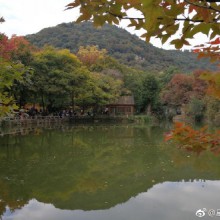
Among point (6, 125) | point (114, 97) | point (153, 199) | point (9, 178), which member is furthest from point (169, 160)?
point (114, 97)

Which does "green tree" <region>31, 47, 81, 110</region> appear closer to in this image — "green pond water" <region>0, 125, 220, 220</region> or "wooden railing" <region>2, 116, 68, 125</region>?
"wooden railing" <region>2, 116, 68, 125</region>

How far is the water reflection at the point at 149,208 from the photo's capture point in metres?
5.98

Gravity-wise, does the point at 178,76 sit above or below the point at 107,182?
above

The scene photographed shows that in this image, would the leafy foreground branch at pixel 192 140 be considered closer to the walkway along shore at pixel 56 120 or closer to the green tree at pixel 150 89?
the walkway along shore at pixel 56 120

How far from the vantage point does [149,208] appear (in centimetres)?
643

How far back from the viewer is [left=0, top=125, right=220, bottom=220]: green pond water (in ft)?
20.4

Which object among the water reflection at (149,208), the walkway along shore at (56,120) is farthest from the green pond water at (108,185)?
the walkway along shore at (56,120)

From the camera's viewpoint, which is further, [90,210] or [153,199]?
[153,199]

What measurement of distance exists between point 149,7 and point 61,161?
34.6 feet

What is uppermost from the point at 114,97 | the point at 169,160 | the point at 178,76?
the point at 178,76

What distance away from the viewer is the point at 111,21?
71.0 inches

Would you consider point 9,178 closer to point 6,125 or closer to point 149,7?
point 149,7

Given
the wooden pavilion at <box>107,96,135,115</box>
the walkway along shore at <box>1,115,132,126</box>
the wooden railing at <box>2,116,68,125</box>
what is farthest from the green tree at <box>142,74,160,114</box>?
the wooden railing at <box>2,116,68,125</box>

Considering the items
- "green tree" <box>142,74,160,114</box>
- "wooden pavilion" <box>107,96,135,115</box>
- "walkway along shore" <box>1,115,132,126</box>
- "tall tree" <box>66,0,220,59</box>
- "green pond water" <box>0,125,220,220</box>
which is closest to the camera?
"tall tree" <box>66,0,220,59</box>
